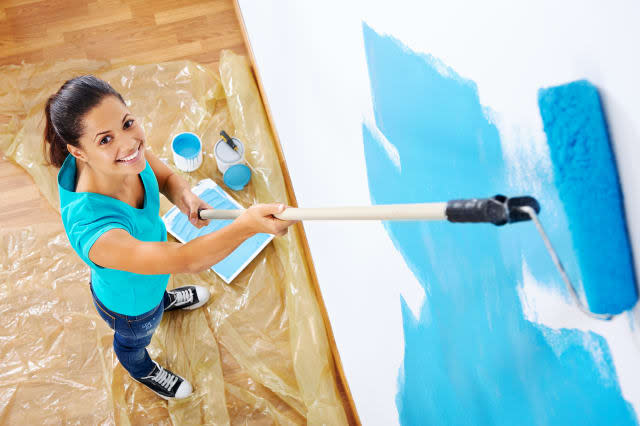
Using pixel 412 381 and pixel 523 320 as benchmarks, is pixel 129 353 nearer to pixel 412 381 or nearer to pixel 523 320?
pixel 412 381

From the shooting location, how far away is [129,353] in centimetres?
139

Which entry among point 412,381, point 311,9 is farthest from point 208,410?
point 311,9

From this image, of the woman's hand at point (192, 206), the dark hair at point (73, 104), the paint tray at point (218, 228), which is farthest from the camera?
the paint tray at point (218, 228)

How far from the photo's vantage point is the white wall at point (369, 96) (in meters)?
0.43

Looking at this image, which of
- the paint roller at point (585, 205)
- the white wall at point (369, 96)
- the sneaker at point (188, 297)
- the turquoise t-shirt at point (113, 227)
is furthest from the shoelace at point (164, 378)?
the paint roller at point (585, 205)

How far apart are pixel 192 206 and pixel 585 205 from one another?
0.95 meters

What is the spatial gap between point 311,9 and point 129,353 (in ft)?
3.30

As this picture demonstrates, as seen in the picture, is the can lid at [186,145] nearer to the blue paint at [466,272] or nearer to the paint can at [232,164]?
the paint can at [232,164]

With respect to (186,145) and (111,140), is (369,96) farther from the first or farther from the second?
(186,145)

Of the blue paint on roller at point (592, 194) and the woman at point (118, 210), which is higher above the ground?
the blue paint on roller at point (592, 194)

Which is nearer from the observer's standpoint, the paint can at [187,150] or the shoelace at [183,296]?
the shoelace at [183,296]

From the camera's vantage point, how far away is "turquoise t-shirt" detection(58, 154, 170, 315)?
3.18 feet

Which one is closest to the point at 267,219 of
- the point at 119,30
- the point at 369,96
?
the point at 369,96

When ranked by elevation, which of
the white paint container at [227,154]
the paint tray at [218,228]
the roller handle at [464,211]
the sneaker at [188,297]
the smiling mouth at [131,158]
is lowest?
the sneaker at [188,297]
